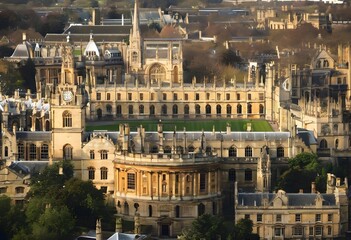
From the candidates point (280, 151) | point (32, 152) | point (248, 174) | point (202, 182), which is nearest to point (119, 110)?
point (32, 152)

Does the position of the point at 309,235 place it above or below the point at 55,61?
below

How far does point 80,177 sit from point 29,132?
5.39m

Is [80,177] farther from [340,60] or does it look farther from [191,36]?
[191,36]

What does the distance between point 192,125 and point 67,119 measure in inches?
914

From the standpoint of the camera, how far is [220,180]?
8600 centimetres

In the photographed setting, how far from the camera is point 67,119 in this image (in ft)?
295

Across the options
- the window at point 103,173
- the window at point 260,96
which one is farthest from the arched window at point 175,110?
the window at point 103,173

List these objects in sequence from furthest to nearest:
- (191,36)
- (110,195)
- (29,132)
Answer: (191,36), (29,132), (110,195)

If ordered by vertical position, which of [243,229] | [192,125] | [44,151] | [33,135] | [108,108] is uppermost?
[108,108]

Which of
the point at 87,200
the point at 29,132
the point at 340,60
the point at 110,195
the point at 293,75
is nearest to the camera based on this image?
the point at 87,200

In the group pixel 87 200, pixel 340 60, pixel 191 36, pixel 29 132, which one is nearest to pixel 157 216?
pixel 87 200

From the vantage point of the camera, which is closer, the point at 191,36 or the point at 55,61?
the point at 55,61

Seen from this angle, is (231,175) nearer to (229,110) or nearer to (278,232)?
(278,232)

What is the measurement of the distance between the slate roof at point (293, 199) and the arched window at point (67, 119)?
11.0 m
